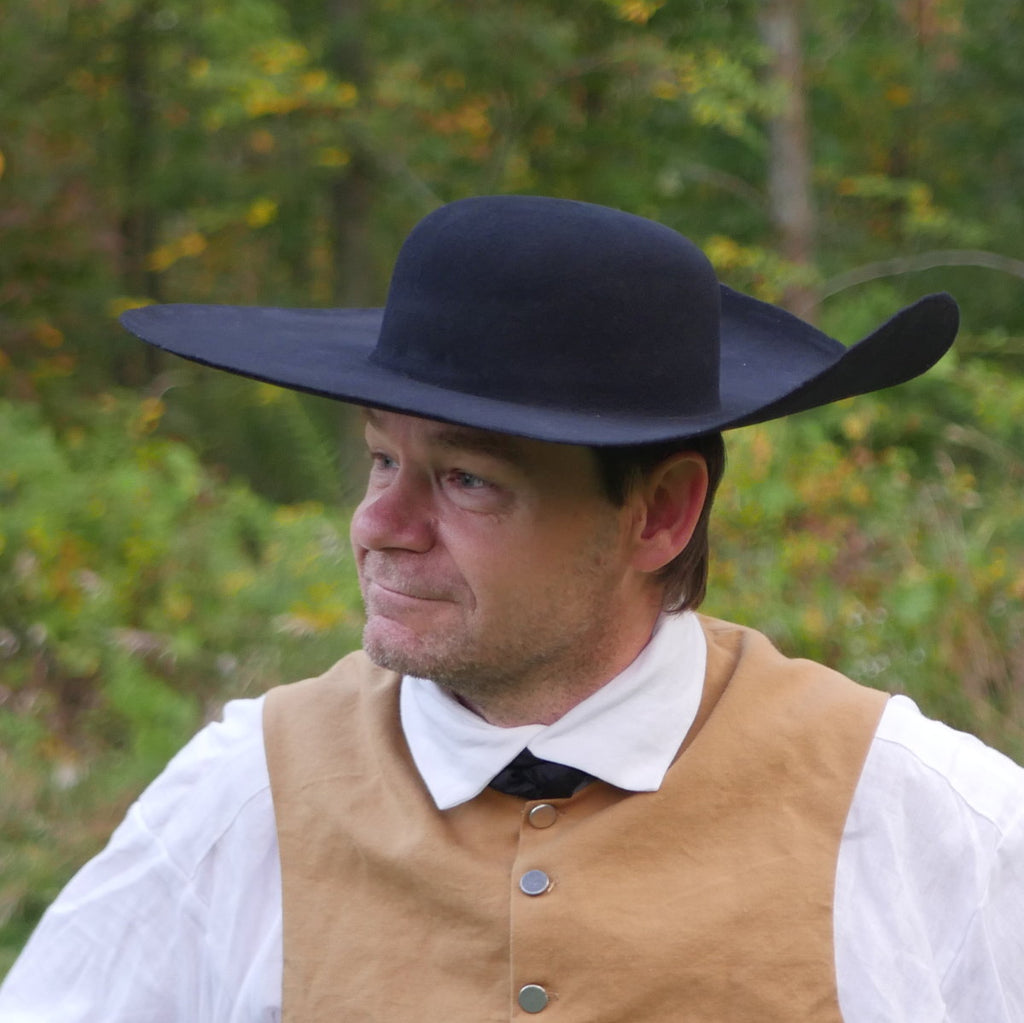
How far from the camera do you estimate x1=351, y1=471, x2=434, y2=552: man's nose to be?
1705 mm

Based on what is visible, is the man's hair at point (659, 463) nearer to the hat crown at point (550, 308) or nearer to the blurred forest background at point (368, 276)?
the hat crown at point (550, 308)

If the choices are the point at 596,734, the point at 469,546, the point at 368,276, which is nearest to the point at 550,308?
the point at 469,546

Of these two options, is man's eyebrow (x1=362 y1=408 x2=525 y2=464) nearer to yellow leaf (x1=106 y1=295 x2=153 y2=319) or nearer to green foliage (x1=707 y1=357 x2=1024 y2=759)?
green foliage (x1=707 y1=357 x2=1024 y2=759)

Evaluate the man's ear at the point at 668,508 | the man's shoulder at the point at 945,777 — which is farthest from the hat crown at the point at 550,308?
the man's shoulder at the point at 945,777

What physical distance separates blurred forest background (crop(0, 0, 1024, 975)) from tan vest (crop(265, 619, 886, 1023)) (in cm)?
181

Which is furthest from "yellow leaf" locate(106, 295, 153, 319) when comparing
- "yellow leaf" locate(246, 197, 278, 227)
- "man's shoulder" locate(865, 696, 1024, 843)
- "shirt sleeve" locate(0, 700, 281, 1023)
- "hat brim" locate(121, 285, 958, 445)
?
"man's shoulder" locate(865, 696, 1024, 843)

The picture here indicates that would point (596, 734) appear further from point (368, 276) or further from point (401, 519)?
point (368, 276)

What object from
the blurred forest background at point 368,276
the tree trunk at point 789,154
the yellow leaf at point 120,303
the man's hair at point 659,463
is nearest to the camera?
the man's hair at point 659,463

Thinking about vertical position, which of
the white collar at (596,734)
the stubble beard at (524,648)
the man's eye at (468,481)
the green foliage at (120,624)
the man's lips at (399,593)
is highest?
the man's eye at (468,481)

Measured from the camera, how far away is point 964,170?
10906mm

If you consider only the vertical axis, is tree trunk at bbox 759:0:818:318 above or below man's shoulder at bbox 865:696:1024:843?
below

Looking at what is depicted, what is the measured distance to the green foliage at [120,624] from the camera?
3814 mm

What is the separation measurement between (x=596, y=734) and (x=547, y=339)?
50 centimetres

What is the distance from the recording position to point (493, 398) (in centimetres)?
168
